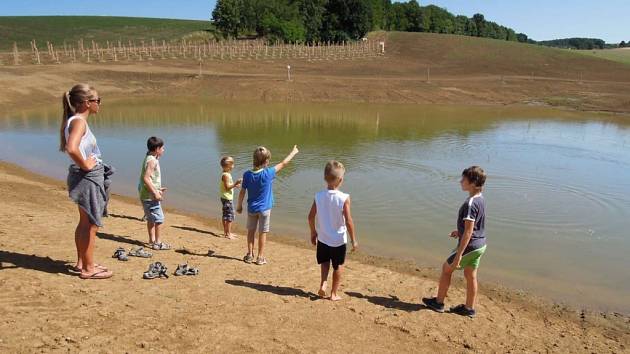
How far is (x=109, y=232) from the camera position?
7.50m

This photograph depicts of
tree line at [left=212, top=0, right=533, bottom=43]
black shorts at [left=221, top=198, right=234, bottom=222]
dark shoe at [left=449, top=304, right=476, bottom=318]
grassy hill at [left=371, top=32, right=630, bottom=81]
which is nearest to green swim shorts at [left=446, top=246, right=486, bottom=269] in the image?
dark shoe at [left=449, top=304, right=476, bottom=318]

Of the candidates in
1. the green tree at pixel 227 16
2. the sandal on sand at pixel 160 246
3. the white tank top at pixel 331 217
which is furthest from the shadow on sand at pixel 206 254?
the green tree at pixel 227 16

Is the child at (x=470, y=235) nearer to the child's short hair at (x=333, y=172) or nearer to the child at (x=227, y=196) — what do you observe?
the child's short hair at (x=333, y=172)

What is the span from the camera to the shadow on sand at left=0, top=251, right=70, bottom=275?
5.36 m

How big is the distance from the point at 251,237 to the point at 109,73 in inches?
1407

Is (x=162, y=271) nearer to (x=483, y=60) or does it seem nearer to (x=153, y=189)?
(x=153, y=189)

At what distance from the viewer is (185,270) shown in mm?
5883

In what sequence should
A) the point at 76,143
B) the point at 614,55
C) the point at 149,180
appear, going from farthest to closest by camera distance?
the point at 614,55
the point at 149,180
the point at 76,143

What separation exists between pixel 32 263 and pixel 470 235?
474cm

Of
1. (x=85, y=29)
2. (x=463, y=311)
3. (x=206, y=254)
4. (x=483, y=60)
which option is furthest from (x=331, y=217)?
(x=85, y=29)

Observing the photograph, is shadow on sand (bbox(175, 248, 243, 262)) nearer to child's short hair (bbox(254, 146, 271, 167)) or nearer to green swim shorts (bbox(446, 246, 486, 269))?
child's short hair (bbox(254, 146, 271, 167))

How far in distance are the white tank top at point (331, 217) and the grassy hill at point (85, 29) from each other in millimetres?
78853

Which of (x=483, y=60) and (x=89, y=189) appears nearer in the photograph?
(x=89, y=189)

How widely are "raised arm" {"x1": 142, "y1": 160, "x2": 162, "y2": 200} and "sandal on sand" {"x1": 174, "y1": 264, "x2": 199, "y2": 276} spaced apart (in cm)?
112
